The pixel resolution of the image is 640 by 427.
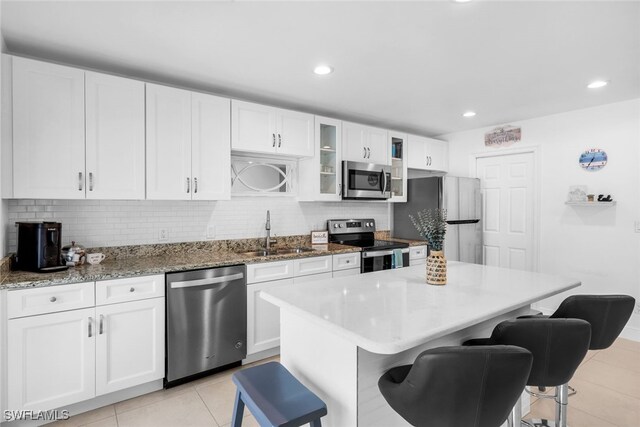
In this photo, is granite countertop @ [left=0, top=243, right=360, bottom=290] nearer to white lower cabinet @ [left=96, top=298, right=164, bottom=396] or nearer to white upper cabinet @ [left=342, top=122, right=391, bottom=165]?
white lower cabinet @ [left=96, top=298, right=164, bottom=396]

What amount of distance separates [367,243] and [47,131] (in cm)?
321

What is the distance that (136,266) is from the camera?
2.54 m

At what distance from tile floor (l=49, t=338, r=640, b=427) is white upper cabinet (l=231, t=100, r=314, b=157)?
2.06 metres

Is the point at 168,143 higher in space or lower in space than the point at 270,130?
lower

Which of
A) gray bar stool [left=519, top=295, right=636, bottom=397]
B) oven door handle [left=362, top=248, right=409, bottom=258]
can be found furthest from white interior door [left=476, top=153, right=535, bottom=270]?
gray bar stool [left=519, top=295, right=636, bottom=397]

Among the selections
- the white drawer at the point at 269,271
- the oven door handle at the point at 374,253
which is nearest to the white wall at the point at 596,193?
the oven door handle at the point at 374,253

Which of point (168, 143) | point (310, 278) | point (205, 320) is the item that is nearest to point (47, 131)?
point (168, 143)

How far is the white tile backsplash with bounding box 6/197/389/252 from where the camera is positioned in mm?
2643

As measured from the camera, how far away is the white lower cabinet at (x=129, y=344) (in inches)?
90.4

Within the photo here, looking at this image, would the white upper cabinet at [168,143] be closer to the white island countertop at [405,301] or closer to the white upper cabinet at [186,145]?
the white upper cabinet at [186,145]

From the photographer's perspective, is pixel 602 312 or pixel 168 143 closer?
pixel 602 312

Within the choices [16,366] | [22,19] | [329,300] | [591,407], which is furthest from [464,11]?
[16,366]

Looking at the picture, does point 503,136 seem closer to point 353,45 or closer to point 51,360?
point 353,45

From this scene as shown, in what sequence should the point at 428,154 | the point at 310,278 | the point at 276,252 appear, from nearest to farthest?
the point at 310,278
the point at 276,252
the point at 428,154
